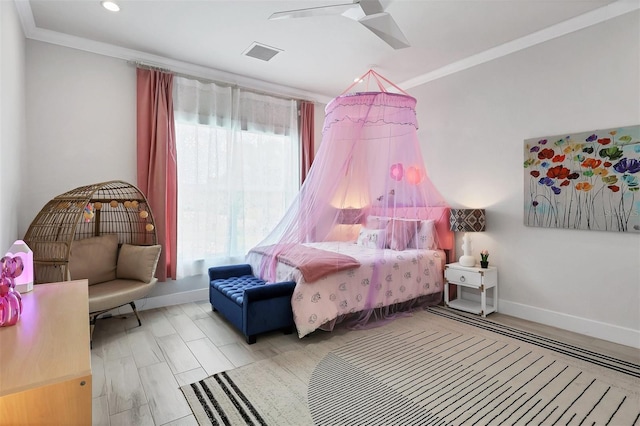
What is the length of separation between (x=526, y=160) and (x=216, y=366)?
12.3 ft

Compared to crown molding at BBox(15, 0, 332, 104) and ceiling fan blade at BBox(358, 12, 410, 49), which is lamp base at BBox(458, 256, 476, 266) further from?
crown molding at BBox(15, 0, 332, 104)

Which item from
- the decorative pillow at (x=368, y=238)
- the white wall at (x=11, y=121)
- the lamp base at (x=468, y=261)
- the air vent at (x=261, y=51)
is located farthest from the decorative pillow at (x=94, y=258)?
the lamp base at (x=468, y=261)

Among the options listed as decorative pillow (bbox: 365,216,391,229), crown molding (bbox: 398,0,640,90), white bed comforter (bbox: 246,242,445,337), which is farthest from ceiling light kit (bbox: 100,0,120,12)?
crown molding (bbox: 398,0,640,90)

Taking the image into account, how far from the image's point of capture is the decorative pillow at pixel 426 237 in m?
4.05

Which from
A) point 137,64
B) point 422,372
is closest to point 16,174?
point 137,64

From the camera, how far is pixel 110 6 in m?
2.87

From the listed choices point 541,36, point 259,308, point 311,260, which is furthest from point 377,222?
point 541,36

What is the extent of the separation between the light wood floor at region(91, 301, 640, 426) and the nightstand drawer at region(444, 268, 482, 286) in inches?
19.0

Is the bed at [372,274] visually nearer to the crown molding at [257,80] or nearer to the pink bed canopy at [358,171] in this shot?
the pink bed canopy at [358,171]

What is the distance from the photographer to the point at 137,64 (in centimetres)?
379

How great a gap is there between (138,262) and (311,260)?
189 cm

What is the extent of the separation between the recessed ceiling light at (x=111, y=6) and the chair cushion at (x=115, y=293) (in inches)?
104

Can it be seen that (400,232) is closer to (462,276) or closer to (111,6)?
(462,276)

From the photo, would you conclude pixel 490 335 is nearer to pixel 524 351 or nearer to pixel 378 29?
pixel 524 351
